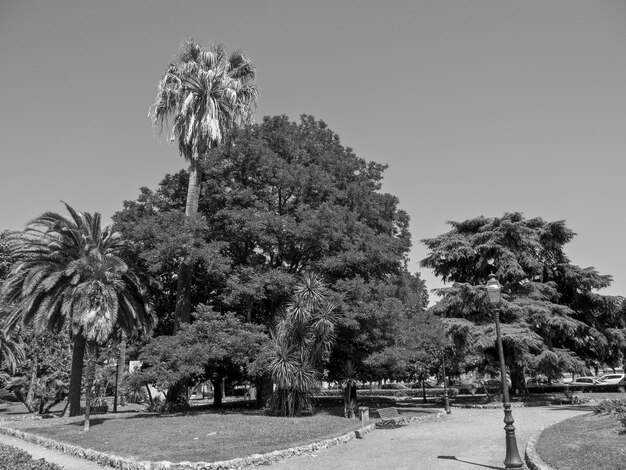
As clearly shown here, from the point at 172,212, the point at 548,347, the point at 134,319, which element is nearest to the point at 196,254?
the point at 172,212

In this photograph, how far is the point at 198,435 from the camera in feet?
50.8

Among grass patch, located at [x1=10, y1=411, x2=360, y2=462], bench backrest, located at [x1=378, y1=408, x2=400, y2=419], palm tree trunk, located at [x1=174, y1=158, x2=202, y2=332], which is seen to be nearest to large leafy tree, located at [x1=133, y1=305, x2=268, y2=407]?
grass patch, located at [x1=10, y1=411, x2=360, y2=462]

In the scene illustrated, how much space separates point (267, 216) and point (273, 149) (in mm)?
5893

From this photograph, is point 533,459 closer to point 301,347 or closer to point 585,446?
point 585,446

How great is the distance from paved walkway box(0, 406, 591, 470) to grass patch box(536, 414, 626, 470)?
90 centimetres

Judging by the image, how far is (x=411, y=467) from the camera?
11.5m

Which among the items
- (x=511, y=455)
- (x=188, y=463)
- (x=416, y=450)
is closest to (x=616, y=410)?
(x=416, y=450)

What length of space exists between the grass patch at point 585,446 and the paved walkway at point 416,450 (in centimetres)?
90

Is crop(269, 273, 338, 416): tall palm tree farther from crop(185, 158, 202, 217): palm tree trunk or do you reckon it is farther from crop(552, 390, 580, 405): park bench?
crop(552, 390, 580, 405): park bench

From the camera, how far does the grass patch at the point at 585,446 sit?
9.83 meters

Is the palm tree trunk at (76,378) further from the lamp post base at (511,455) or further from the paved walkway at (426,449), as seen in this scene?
the lamp post base at (511,455)

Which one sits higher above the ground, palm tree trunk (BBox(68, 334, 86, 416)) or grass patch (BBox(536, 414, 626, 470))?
palm tree trunk (BBox(68, 334, 86, 416))

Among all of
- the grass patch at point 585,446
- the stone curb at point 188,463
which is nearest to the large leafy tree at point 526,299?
the grass patch at point 585,446

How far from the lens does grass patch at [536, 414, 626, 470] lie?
9828 millimetres
